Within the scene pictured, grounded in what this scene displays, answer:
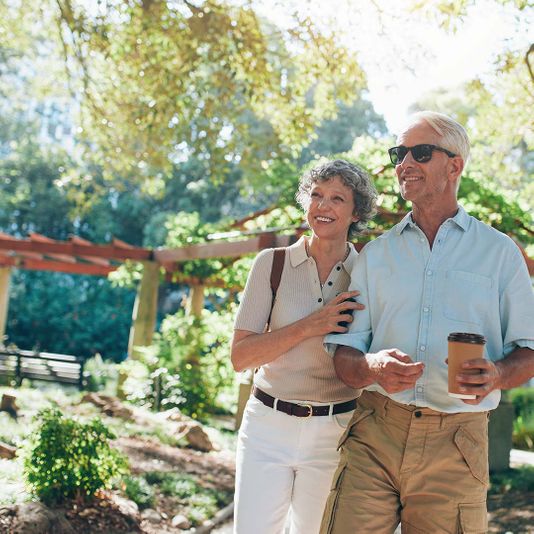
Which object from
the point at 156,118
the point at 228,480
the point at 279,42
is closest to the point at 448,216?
the point at 228,480

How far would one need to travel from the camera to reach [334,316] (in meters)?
2.68

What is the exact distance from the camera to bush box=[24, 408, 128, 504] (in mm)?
5047

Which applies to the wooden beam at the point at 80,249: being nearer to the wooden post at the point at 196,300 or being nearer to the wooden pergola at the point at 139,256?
the wooden pergola at the point at 139,256

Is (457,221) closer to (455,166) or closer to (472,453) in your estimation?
(455,166)

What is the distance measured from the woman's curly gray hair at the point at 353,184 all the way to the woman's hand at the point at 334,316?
1.54ft

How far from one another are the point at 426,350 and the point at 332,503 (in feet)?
1.93

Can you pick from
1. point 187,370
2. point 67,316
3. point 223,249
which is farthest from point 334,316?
point 67,316

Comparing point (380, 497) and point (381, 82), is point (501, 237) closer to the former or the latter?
point (380, 497)

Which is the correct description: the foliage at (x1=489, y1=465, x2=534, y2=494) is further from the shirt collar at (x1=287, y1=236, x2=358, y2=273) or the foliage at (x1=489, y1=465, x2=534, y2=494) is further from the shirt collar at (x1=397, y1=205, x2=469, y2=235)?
the shirt collar at (x1=397, y1=205, x2=469, y2=235)

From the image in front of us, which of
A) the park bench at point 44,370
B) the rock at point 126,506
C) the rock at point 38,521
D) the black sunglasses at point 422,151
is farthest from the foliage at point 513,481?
the park bench at point 44,370

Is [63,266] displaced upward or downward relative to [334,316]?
downward

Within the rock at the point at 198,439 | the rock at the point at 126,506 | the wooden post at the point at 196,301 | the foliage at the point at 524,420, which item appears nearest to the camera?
the rock at the point at 126,506

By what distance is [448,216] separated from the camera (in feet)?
8.86

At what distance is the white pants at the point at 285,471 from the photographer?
2.79 metres
